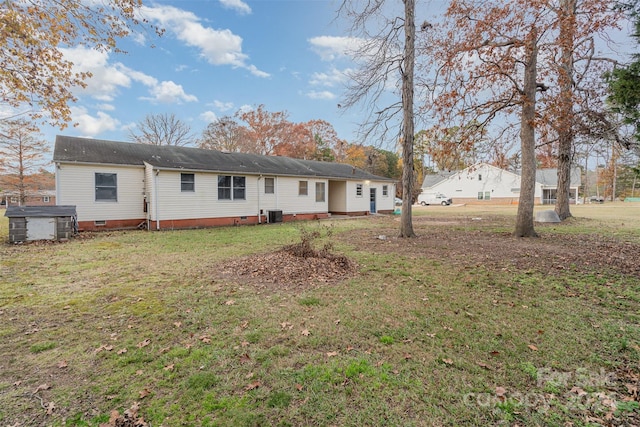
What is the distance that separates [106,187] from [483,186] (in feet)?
136

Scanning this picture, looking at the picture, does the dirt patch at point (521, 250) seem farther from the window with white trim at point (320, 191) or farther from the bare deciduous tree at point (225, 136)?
the bare deciduous tree at point (225, 136)

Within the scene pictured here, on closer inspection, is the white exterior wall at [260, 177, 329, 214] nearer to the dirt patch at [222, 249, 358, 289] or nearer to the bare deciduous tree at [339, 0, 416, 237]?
the bare deciduous tree at [339, 0, 416, 237]

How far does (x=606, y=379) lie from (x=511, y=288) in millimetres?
2502

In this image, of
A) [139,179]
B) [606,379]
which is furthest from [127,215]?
[606,379]

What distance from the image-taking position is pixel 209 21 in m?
12.1

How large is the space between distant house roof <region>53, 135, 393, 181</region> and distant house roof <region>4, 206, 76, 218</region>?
2625 millimetres

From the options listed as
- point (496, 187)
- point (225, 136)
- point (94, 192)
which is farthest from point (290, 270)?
point (496, 187)

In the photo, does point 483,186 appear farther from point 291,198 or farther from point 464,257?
point 464,257

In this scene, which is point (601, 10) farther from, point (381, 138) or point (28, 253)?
point (28, 253)

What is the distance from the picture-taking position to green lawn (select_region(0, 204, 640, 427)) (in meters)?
2.28

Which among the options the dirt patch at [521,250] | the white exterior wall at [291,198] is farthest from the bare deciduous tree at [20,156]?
the dirt patch at [521,250]

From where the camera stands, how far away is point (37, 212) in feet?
32.1

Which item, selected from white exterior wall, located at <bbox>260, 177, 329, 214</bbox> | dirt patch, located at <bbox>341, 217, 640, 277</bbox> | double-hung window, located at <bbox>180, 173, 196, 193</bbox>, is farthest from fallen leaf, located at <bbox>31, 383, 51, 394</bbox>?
white exterior wall, located at <bbox>260, 177, 329, 214</bbox>

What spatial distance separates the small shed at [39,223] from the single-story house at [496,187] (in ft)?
116
